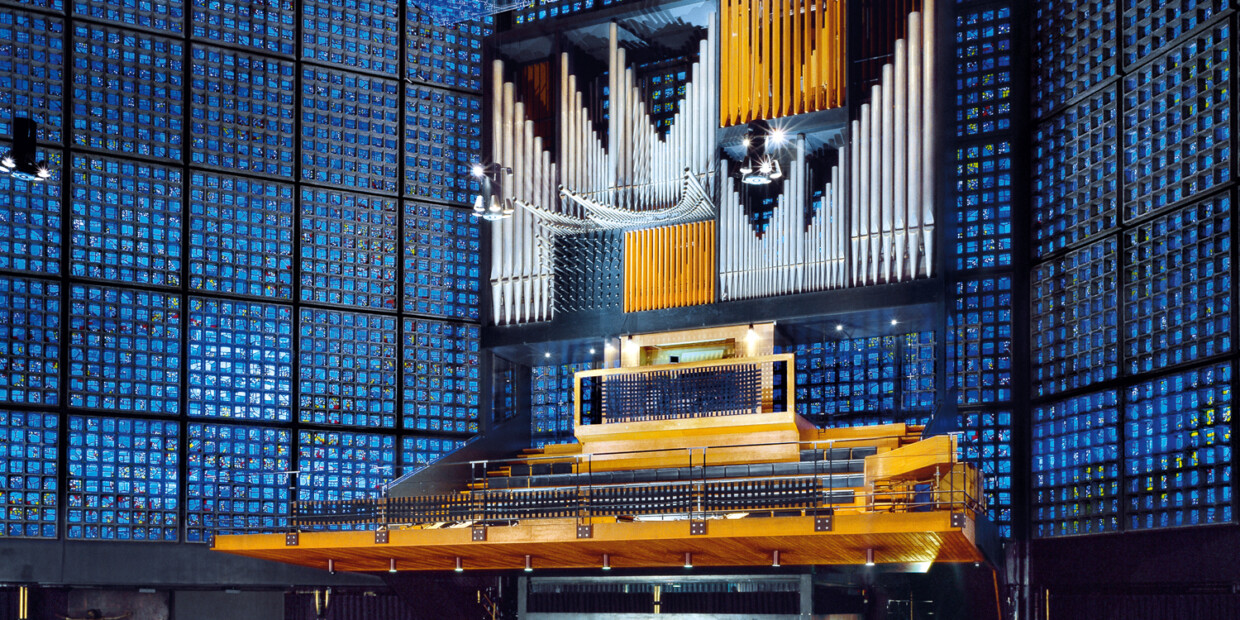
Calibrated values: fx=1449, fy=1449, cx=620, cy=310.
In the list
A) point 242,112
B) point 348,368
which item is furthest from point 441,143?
point 348,368

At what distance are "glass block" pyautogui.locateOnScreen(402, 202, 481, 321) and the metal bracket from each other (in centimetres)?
707

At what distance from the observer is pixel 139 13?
17.0 meters

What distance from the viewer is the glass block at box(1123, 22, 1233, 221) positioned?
1338 centimetres

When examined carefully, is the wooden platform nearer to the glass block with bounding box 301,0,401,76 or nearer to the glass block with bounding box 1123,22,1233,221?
the glass block with bounding box 1123,22,1233,221

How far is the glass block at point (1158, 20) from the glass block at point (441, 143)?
8.19m

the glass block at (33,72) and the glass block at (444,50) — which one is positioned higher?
the glass block at (444,50)

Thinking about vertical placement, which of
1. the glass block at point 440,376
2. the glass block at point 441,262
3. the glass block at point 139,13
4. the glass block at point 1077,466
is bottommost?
the glass block at point 1077,466

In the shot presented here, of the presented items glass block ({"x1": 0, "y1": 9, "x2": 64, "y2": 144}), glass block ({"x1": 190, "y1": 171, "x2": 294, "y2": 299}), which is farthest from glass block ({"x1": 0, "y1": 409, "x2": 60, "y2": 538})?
glass block ({"x1": 0, "y1": 9, "x2": 64, "y2": 144})

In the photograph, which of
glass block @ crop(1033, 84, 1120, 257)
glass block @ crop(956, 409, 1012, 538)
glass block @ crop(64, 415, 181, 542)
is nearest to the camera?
glass block @ crop(1033, 84, 1120, 257)

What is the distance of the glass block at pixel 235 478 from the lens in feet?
54.7

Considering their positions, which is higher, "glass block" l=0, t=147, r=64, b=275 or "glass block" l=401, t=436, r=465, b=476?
"glass block" l=0, t=147, r=64, b=275

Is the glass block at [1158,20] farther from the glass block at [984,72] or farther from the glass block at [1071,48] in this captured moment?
the glass block at [984,72]

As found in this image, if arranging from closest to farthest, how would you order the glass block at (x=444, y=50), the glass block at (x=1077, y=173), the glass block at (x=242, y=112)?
the glass block at (x=1077, y=173) → the glass block at (x=242, y=112) → the glass block at (x=444, y=50)

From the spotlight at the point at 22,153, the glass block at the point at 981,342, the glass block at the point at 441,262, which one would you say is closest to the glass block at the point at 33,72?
the spotlight at the point at 22,153
